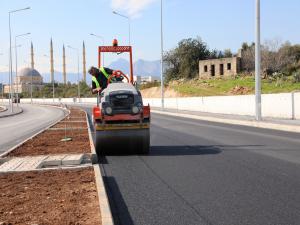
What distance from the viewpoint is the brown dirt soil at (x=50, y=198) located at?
250 inches

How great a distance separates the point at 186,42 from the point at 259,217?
98.4 m

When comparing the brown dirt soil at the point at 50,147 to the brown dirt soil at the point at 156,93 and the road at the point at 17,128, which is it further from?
the brown dirt soil at the point at 156,93

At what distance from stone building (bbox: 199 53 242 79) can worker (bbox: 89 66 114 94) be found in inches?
2782

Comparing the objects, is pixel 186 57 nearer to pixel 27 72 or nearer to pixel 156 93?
pixel 156 93

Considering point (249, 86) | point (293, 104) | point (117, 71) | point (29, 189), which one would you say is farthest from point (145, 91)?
point (29, 189)

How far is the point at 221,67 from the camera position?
86.8 metres

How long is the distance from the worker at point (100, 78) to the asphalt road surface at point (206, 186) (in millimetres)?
2217

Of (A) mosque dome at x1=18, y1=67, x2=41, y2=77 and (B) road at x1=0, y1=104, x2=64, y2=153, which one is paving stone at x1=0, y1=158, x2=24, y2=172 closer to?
(B) road at x1=0, y1=104, x2=64, y2=153

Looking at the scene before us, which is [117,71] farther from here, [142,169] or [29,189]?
[29,189]

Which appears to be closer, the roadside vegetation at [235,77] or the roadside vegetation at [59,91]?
the roadside vegetation at [235,77]

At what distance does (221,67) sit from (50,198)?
80.8 meters

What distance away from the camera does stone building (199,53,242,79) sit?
277ft

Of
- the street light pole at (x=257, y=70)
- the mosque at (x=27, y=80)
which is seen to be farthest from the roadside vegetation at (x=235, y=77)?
the mosque at (x=27, y=80)

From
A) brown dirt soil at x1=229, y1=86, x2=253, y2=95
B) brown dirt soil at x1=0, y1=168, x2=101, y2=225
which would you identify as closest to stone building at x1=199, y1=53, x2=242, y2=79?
brown dirt soil at x1=229, y1=86, x2=253, y2=95
